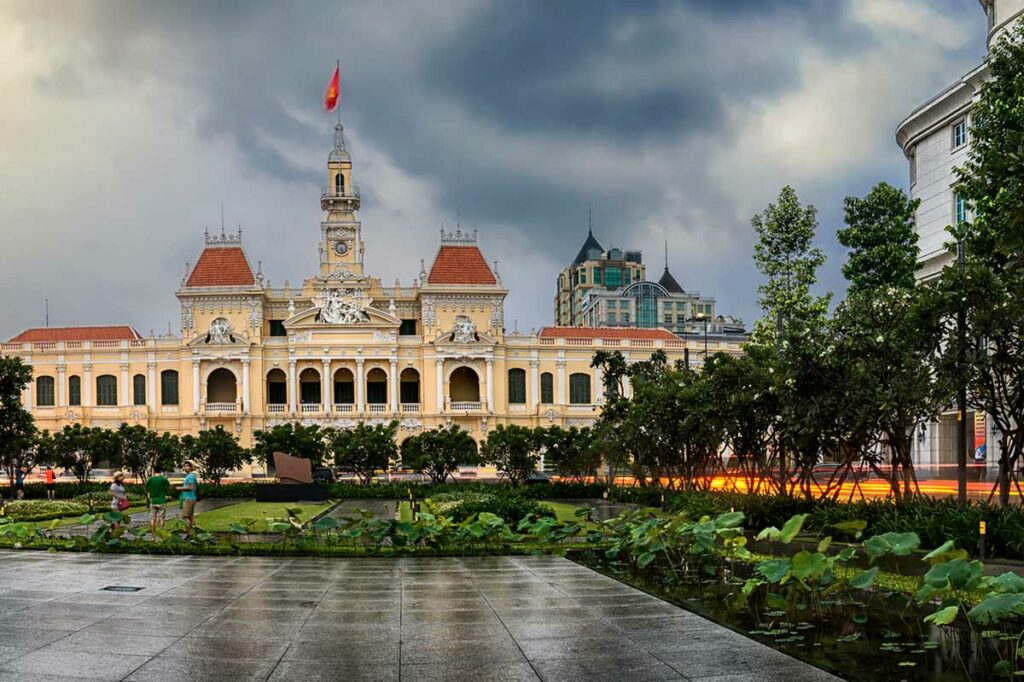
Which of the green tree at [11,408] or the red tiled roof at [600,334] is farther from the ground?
the red tiled roof at [600,334]

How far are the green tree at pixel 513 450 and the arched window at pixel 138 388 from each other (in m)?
38.9

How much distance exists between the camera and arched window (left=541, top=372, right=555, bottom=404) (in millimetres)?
77312

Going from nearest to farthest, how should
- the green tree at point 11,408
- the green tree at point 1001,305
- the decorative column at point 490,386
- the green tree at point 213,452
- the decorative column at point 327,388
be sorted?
1. the green tree at point 1001,305
2. the green tree at point 11,408
3. the green tree at point 213,452
4. the decorative column at point 327,388
5. the decorative column at point 490,386

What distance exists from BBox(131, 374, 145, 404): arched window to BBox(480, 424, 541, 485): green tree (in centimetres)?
3892

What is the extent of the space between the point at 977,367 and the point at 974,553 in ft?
15.3

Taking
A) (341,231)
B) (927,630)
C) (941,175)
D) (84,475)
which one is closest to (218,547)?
(927,630)

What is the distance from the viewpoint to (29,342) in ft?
251

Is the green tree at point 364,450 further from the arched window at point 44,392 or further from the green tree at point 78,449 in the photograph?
the arched window at point 44,392

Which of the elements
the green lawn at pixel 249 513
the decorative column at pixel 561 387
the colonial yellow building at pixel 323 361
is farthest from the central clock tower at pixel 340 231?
the green lawn at pixel 249 513

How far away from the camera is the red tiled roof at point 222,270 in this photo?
258 feet

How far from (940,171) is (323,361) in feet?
149

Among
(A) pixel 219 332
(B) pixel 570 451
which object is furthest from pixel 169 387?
(B) pixel 570 451

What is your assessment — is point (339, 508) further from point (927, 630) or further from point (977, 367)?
point (927, 630)

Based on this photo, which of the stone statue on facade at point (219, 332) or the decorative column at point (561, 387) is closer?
the stone statue on facade at point (219, 332)
